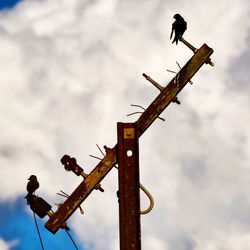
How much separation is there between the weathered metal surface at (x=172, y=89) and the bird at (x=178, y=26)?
0.44 meters

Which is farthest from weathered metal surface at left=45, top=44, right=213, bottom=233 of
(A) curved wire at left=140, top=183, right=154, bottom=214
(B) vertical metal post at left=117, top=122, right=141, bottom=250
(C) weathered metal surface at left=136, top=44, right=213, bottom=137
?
(A) curved wire at left=140, top=183, right=154, bottom=214

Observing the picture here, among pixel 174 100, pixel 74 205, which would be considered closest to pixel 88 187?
pixel 74 205

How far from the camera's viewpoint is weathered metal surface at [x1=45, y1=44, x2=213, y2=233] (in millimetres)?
5176

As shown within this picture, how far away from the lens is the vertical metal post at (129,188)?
15.7 feet

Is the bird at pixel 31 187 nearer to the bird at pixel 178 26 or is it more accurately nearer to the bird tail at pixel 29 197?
the bird tail at pixel 29 197

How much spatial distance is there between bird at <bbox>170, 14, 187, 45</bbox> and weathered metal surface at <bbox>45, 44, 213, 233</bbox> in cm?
57

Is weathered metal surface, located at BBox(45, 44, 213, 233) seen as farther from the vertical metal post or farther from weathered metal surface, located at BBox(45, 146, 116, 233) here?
→ the vertical metal post

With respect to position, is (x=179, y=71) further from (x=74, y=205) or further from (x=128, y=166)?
(x=74, y=205)

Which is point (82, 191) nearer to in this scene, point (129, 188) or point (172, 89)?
point (129, 188)

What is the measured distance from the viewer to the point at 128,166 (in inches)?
197

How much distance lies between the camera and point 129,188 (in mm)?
4918

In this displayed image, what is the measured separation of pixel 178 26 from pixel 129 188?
96.2 inches

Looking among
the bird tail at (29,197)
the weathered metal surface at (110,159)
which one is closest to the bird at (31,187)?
the bird tail at (29,197)

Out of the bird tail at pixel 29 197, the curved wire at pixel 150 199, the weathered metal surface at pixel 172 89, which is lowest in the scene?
the bird tail at pixel 29 197
